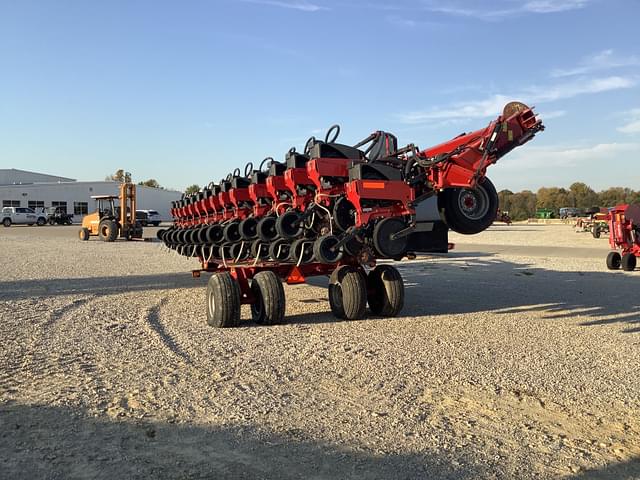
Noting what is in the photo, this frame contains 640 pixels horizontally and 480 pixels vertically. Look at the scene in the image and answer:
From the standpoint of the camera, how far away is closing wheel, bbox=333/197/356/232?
796 cm

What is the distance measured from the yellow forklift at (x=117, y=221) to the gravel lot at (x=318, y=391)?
1916 cm

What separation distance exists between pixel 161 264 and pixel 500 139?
11946 mm

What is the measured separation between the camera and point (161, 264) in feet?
55.5

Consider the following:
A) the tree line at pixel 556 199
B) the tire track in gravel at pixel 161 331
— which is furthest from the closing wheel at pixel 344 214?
the tree line at pixel 556 199

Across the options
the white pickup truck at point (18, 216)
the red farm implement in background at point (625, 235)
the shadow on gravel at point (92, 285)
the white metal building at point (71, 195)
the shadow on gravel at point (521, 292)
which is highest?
the white metal building at point (71, 195)

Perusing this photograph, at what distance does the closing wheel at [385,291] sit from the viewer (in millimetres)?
8625

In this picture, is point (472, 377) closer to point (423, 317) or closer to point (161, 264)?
point (423, 317)

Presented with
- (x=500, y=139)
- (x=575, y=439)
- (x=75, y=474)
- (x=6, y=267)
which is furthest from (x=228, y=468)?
(x=6, y=267)

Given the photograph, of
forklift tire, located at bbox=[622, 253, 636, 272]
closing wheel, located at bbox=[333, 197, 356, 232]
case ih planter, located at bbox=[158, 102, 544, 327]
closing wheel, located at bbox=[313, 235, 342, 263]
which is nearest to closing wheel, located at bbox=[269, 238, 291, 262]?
case ih planter, located at bbox=[158, 102, 544, 327]

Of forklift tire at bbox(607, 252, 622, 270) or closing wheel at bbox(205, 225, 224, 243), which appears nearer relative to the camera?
closing wheel at bbox(205, 225, 224, 243)

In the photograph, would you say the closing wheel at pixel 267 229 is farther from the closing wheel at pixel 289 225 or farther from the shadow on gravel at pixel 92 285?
the shadow on gravel at pixel 92 285

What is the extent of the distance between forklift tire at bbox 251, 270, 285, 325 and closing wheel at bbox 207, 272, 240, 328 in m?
0.37

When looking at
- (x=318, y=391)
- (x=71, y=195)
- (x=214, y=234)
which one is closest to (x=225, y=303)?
(x=318, y=391)

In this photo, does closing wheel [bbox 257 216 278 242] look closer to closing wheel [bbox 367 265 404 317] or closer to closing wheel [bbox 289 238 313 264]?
closing wheel [bbox 289 238 313 264]
